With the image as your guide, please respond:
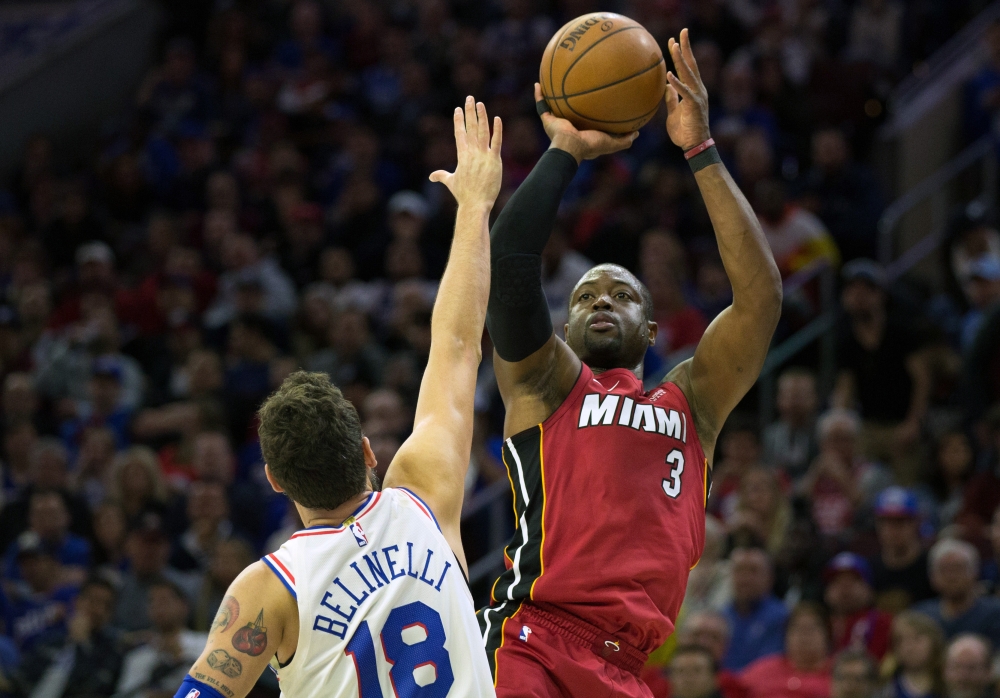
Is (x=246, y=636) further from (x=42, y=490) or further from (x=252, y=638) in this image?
(x=42, y=490)

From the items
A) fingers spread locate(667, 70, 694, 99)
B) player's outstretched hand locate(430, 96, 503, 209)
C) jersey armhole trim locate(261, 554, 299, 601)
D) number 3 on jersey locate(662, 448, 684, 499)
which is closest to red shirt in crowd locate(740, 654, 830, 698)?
number 3 on jersey locate(662, 448, 684, 499)

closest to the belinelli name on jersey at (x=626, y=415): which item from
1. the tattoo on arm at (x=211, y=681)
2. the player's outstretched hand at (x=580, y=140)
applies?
the player's outstretched hand at (x=580, y=140)

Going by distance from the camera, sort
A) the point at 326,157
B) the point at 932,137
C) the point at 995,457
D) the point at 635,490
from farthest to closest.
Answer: the point at 326,157, the point at 932,137, the point at 995,457, the point at 635,490

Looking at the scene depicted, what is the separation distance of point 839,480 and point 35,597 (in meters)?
5.75

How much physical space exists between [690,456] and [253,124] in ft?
36.9

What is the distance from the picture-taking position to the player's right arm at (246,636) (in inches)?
119

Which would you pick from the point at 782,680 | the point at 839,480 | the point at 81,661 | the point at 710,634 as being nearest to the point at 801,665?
the point at 782,680

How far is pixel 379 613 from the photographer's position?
315cm

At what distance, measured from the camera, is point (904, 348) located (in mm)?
9320

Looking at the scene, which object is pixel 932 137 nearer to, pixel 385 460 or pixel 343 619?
pixel 385 460

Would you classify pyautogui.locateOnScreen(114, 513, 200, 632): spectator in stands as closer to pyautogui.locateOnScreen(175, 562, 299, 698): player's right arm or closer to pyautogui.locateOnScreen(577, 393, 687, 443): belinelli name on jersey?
pyautogui.locateOnScreen(577, 393, 687, 443): belinelli name on jersey

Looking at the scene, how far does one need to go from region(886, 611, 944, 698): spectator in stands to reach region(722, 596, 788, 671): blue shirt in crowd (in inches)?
31.4

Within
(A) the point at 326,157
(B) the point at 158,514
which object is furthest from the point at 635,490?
(A) the point at 326,157

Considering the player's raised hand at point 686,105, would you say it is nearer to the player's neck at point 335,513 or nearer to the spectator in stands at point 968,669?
the player's neck at point 335,513
